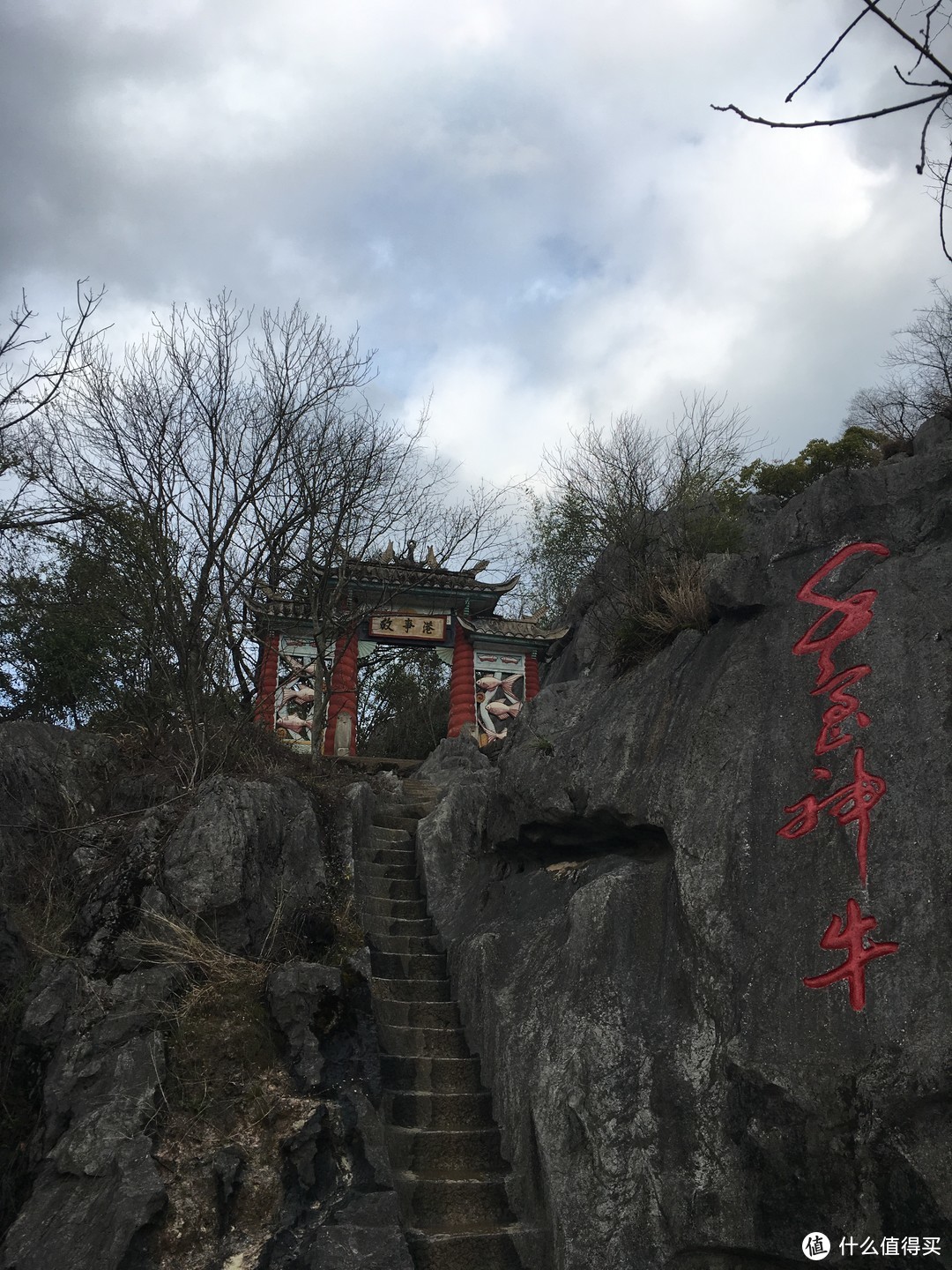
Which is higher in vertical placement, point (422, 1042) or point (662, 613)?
point (662, 613)

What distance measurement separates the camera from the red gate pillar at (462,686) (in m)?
17.5

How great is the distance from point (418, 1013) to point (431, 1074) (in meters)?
0.60

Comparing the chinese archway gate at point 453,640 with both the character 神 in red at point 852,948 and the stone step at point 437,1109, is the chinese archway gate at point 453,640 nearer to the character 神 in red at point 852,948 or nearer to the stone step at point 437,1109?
the stone step at point 437,1109

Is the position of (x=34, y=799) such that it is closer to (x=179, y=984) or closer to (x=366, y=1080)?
(x=179, y=984)

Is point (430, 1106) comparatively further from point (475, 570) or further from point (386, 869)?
point (475, 570)

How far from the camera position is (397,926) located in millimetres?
7922

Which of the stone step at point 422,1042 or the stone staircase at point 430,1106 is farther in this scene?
the stone step at point 422,1042

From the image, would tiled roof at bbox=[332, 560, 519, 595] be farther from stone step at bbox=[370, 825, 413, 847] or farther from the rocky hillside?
the rocky hillside

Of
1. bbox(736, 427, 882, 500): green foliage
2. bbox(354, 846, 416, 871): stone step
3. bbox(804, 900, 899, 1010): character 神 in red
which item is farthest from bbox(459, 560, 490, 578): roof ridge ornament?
bbox(804, 900, 899, 1010): character 神 in red

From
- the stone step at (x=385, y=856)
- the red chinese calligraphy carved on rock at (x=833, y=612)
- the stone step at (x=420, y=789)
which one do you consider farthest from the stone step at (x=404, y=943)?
the red chinese calligraphy carved on rock at (x=833, y=612)

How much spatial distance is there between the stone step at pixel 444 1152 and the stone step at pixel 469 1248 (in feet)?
1.60

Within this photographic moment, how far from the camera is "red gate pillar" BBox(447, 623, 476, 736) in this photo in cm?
1748

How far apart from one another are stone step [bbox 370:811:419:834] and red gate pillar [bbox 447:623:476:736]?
7148 millimetres

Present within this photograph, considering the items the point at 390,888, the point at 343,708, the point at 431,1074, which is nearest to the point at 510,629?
the point at 343,708
